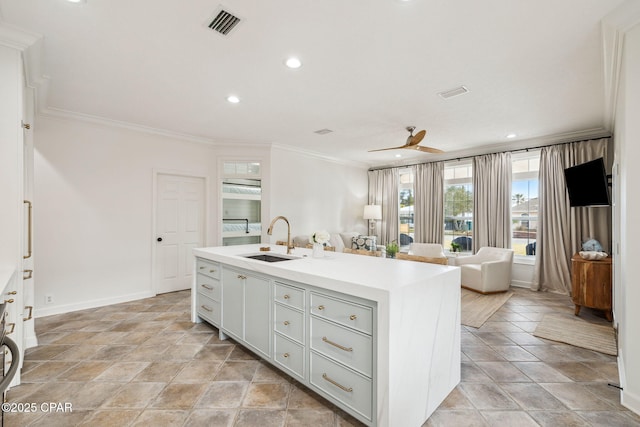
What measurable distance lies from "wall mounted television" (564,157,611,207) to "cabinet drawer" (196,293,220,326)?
4941 mm

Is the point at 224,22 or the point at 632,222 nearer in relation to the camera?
the point at 632,222

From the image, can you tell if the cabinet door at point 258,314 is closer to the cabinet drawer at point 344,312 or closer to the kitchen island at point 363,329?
the kitchen island at point 363,329

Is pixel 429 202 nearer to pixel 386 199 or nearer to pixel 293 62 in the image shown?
pixel 386 199

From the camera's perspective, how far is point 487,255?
5.42 metres

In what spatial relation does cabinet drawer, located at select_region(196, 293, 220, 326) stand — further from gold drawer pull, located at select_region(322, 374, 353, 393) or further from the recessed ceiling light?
the recessed ceiling light

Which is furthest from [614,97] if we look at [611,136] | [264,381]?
[264,381]

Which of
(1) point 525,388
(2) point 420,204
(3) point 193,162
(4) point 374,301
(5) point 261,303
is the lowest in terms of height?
(1) point 525,388

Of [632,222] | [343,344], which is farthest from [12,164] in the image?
[632,222]

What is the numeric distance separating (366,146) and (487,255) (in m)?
3.03

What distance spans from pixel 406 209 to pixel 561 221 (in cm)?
303

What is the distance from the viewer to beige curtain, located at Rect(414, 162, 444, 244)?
6.32 m

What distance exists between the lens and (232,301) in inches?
110

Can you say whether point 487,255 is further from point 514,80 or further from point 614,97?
point 514,80

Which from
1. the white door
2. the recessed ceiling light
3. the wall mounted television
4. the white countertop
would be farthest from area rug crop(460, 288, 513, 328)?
the white door
